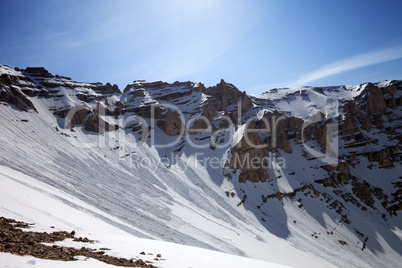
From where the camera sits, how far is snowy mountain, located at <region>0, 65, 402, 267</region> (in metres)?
42.2

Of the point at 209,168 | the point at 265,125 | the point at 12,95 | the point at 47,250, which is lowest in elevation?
the point at 47,250

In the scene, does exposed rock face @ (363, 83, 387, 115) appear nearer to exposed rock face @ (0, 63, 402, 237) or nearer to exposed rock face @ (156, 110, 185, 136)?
exposed rock face @ (0, 63, 402, 237)

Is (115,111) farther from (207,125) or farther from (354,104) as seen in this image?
(354,104)

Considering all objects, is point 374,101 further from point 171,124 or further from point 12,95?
point 12,95

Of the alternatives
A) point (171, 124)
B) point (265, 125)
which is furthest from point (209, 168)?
point (265, 125)

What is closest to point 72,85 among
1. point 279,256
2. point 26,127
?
point 26,127

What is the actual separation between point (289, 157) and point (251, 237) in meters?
62.8

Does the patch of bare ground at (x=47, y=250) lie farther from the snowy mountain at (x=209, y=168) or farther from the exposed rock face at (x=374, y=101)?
the exposed rock face at (x=374, y=101)

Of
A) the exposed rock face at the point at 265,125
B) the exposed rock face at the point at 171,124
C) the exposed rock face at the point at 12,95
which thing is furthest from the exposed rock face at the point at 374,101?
the exposed rock face at the point at 12,95

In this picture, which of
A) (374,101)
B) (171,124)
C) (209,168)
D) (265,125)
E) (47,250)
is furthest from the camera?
(374,101)

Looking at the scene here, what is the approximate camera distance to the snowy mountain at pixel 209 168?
138 feet

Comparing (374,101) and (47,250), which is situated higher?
(374,101)

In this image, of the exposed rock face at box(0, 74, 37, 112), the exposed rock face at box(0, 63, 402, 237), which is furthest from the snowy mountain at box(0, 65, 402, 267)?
the exposed rock face at box(0, 63, 402, 237)

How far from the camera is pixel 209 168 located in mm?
→ 81125
